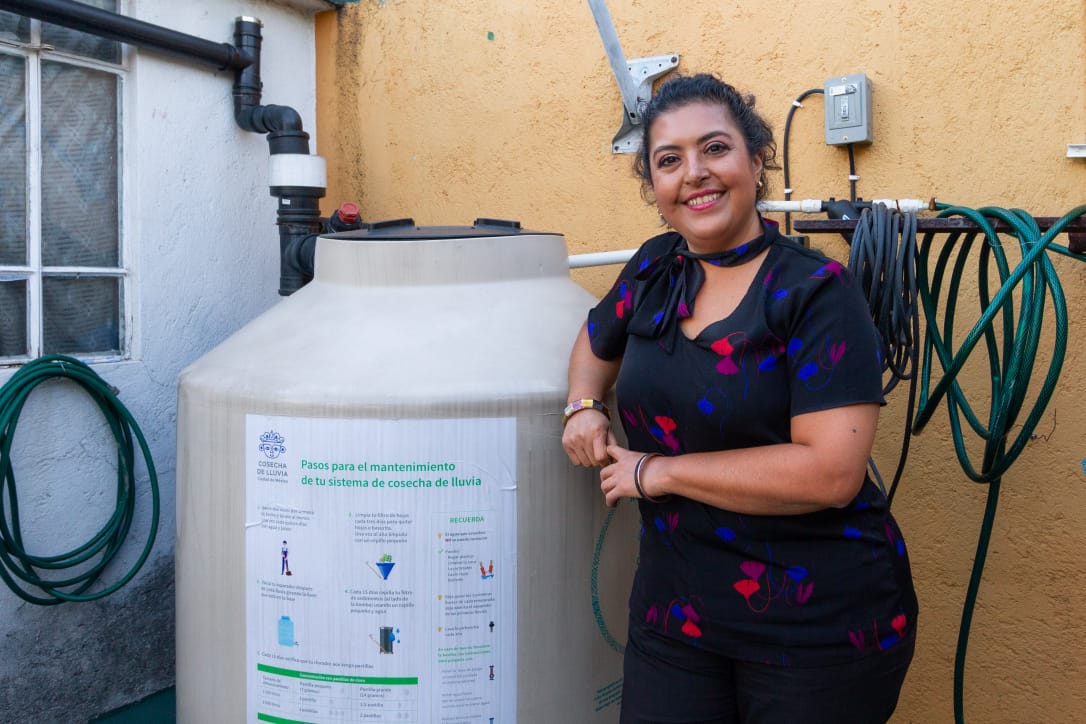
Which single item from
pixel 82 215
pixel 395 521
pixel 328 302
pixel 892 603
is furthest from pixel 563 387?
pixel 82 215

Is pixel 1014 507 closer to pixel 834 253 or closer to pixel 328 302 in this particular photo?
pixel 834 253

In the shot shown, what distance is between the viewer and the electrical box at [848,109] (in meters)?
2.07

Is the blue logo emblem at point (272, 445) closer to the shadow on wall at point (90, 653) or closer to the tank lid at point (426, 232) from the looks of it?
the tank lid at point (426, 232)

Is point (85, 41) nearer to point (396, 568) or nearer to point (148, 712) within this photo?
point (396, 568)

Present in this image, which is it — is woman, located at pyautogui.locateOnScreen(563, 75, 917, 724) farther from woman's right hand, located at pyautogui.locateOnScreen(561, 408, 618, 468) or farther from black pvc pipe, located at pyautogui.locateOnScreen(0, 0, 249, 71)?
black pvc pipe, located at pyautogui.locateOnScreen(0, 0, 249, 71)

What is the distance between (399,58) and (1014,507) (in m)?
2.24

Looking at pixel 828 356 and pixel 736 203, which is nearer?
pixel 828 356

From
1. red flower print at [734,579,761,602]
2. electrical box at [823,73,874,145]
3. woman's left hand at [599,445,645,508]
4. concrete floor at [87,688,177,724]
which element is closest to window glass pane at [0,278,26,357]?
concrete floor at [87,688,177,724]

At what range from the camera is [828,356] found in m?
1.22

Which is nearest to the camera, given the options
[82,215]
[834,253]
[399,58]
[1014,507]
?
[1014,507]

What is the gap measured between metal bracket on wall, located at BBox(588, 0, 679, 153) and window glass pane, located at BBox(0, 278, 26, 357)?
1601 millimetres

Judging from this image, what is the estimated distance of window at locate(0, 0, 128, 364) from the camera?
222 centimetres

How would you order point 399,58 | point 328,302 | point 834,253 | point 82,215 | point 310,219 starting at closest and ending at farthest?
1. point 328,302
2. point 834,253
3. point 82,215
4. point 310,219
5. point 399,58

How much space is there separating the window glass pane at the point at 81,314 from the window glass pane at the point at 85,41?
59 cm
